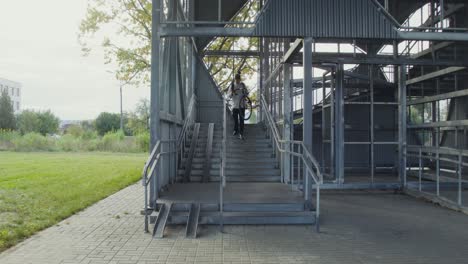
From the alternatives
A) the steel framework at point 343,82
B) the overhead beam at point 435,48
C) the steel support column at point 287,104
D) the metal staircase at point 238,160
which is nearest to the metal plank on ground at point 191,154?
the metal staircase at point 238,160

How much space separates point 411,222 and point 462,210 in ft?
5.64

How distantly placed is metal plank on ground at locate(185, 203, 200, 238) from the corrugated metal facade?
351cm

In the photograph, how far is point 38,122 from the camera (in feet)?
197

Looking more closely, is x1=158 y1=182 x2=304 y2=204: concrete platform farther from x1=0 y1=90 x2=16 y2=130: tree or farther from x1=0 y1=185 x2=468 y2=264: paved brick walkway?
x1=0 y1=90 x2=16 y2=130: tree

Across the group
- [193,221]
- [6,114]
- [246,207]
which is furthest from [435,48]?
[6,114]

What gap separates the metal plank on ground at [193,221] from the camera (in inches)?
248

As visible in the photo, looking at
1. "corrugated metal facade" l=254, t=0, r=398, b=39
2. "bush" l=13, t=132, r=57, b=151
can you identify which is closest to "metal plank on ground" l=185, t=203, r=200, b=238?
"corrugated metal facade" l=254, t=0, r=398, b=39

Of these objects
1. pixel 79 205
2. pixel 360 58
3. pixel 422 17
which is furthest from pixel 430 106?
pixel 79 205

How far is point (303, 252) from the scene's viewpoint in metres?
5.42

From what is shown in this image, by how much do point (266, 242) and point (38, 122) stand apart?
6176 centimetres

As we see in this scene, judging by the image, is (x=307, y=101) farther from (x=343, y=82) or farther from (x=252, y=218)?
(x=343, y=82)

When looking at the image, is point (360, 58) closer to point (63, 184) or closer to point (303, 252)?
point (303, 252)

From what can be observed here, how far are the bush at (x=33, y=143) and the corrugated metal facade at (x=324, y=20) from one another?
105 feet

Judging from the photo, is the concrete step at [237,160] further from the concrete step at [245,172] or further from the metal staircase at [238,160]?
the concrete step at [245,172]
